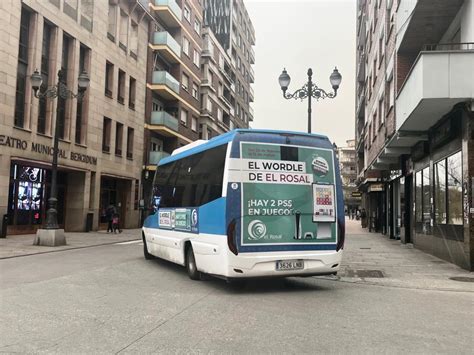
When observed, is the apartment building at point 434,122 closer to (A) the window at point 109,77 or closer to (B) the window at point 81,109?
(B) the window at point 81,109

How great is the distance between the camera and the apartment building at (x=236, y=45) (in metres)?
59.9

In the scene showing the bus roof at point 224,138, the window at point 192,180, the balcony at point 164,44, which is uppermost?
the balcony at point 164,44

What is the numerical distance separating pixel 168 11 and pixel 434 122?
95.9 feet

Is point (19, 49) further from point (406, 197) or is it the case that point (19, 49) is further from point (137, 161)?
point (406, 197)

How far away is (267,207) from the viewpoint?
9.01m

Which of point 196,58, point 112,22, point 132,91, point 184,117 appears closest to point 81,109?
point 112,22

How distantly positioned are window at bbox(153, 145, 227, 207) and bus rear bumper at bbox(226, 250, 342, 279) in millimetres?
1271

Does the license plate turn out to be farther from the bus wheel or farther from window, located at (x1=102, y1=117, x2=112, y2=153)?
window, located at (x1=102, y1=117, x2=112, y2=153)

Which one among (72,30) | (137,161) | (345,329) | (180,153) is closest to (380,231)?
(137,161)

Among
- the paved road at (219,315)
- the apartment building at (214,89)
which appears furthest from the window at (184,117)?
the paved road at (219,315)

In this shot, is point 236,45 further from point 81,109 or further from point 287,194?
point 287,194

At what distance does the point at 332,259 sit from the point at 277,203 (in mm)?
1505

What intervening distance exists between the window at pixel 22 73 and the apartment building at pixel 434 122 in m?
15.7

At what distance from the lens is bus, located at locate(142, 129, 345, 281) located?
28.8ft
